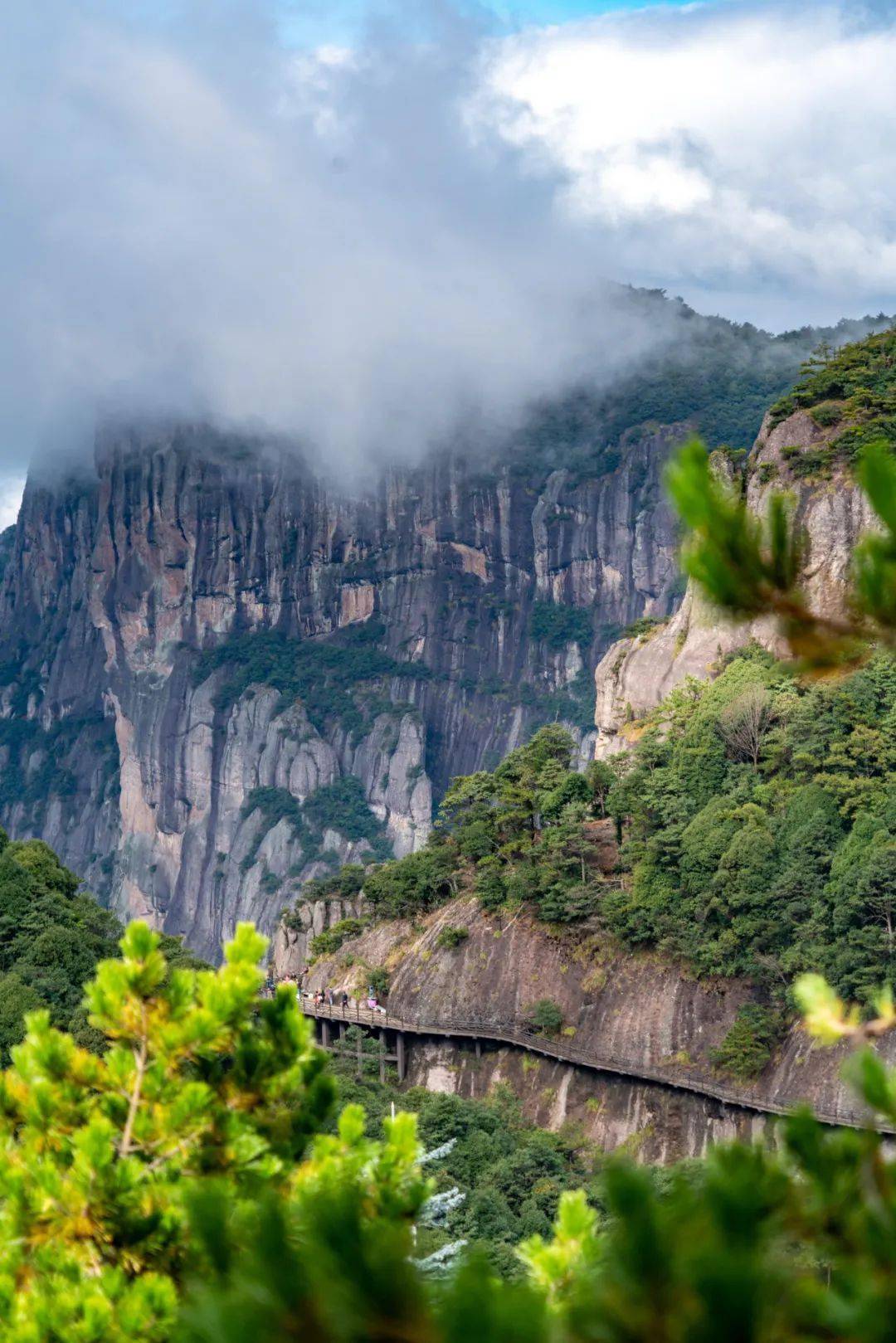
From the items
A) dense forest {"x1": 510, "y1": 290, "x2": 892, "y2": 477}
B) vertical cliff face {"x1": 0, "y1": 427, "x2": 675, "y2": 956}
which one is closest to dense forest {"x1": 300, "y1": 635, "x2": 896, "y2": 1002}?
vertical cliff face {"x1": 0, "y1": 427, "x2": 675, "y2": 956}

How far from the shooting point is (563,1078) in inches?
1417

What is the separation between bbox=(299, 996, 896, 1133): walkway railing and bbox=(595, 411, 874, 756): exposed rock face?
9.86 meters

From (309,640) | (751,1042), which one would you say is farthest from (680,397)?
(751,1042)

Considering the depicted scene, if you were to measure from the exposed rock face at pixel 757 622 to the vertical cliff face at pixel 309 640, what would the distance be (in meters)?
59.7

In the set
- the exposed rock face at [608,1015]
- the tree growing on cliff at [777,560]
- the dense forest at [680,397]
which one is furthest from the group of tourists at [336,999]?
the dense forest at [680,397]

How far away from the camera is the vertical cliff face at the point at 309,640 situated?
4439 inches

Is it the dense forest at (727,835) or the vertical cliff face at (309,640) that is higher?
the vertical cliff face at (309,640)

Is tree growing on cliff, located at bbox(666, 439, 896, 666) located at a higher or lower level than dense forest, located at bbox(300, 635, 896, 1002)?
lower

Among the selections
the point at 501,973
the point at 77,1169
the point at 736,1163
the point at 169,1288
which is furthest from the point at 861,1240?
the point at 501,973

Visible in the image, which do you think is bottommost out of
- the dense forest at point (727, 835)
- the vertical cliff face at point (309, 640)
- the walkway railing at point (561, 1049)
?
the walkway railing at point (561, 1049)

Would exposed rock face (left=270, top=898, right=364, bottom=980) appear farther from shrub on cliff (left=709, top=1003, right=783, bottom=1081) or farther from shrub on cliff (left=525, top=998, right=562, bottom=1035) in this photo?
shrub on cliff (left=709, top=1003, right=783, bottom=1081)

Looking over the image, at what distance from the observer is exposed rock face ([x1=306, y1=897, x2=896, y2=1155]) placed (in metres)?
31.8

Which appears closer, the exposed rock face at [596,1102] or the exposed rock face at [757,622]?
the exposed rock face at [596,1102]

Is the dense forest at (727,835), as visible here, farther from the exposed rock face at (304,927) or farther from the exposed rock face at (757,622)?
the exposed rock face at (304,927)
